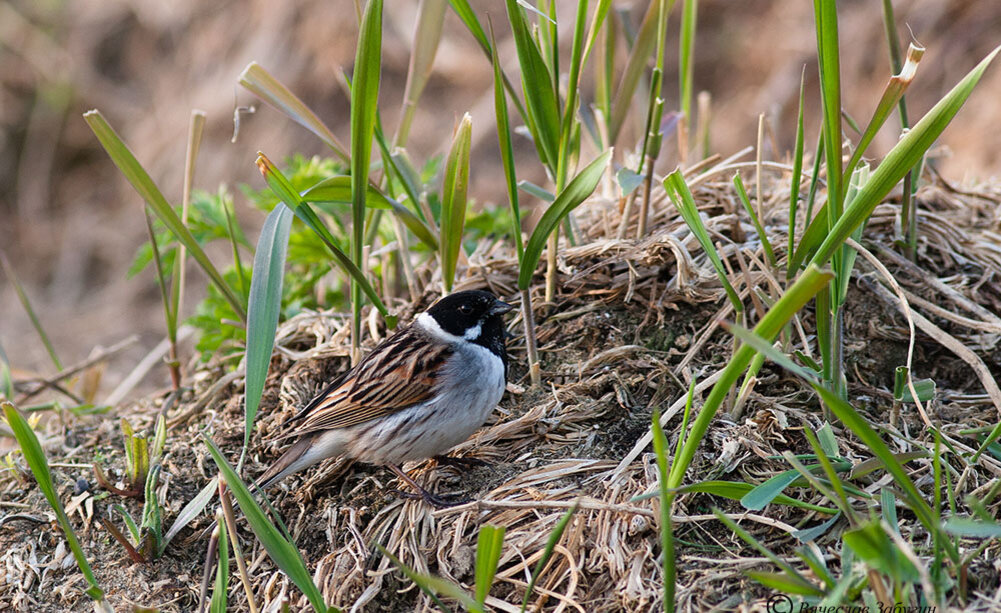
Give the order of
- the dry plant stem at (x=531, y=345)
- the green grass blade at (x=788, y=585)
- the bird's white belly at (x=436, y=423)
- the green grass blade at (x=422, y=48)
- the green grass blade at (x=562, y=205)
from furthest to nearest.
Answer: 1. the green grass blade at (x=422, y=48)
2. the dry plant stem at (x=531, y=345)
3. the bird's white belly at (x=436, y=423)
4. the green grass blade at (x=562, y=205)
5. the green grass blade at (x=788, y=585)

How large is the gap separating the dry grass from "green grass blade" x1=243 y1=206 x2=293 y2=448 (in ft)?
2.20

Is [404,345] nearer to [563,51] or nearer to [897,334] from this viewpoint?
[897,334]

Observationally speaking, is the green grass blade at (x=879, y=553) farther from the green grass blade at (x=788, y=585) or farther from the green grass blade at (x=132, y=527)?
the green grass blade at (x=132, y=527)

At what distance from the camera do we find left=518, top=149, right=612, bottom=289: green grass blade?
116 inches

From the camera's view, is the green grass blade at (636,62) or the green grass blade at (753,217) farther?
the green grass blade at (636,62)

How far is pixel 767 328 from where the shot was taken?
2.16 m

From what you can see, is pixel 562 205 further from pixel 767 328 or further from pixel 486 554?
pixel 486 554

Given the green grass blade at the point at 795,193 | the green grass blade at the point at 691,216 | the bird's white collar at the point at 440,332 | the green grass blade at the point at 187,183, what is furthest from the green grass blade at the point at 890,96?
the green grass blade at the point at 187,183

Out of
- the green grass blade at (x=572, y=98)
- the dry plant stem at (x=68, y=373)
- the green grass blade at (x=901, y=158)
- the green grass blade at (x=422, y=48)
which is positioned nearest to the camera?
the green grass blade at (x=901, y=158)

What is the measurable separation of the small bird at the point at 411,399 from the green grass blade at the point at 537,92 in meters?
0.67

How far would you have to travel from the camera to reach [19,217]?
28.3 ft

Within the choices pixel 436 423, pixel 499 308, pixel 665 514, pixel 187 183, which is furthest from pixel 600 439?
pixel 187 183

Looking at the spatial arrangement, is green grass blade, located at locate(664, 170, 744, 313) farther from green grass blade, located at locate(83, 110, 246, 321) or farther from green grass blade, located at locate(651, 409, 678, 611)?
green grass blade, located at locate(83, 110, 246, 321)

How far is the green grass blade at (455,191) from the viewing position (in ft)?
10.7
